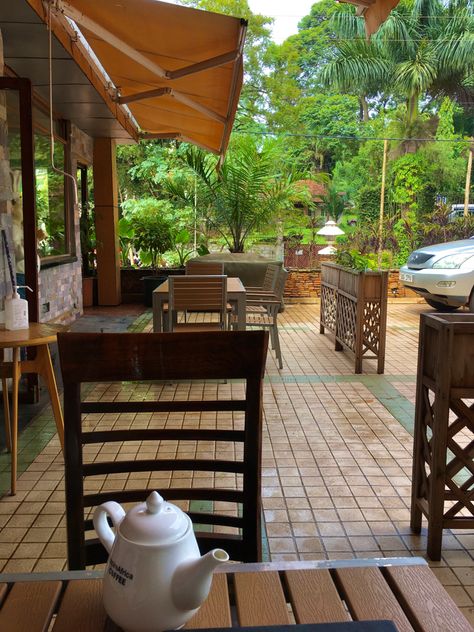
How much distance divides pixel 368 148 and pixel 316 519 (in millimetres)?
17384

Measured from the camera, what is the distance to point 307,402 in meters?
4.34

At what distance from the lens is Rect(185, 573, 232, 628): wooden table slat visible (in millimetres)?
819

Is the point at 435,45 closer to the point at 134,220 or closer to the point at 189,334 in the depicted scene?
the point at 134,220

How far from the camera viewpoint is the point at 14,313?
296cm

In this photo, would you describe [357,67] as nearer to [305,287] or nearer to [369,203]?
[369,203]

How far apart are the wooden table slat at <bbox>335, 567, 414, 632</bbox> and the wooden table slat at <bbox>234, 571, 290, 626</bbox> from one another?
0.10 metres

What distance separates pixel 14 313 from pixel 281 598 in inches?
96.0

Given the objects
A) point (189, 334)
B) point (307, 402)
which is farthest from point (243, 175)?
point (189, 334)

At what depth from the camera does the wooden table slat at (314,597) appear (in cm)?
84

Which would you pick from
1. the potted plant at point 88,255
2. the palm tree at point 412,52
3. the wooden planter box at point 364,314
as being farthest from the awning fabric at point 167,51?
the palm tree at point 412,52

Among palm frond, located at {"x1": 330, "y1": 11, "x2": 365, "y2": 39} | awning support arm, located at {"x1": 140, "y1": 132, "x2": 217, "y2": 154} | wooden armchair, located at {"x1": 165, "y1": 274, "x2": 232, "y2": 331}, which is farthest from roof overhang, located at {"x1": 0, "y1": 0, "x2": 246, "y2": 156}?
palm frond, located at {"x1": 330, "y1": 11, "x2": 365, "y2": 39}

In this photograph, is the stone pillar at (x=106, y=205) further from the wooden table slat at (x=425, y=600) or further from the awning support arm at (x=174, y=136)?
the wooden table slat at (x=425, y=600)

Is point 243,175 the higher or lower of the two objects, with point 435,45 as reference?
lower

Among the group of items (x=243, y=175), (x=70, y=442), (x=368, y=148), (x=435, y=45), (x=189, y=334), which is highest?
(x=435, y=45)
